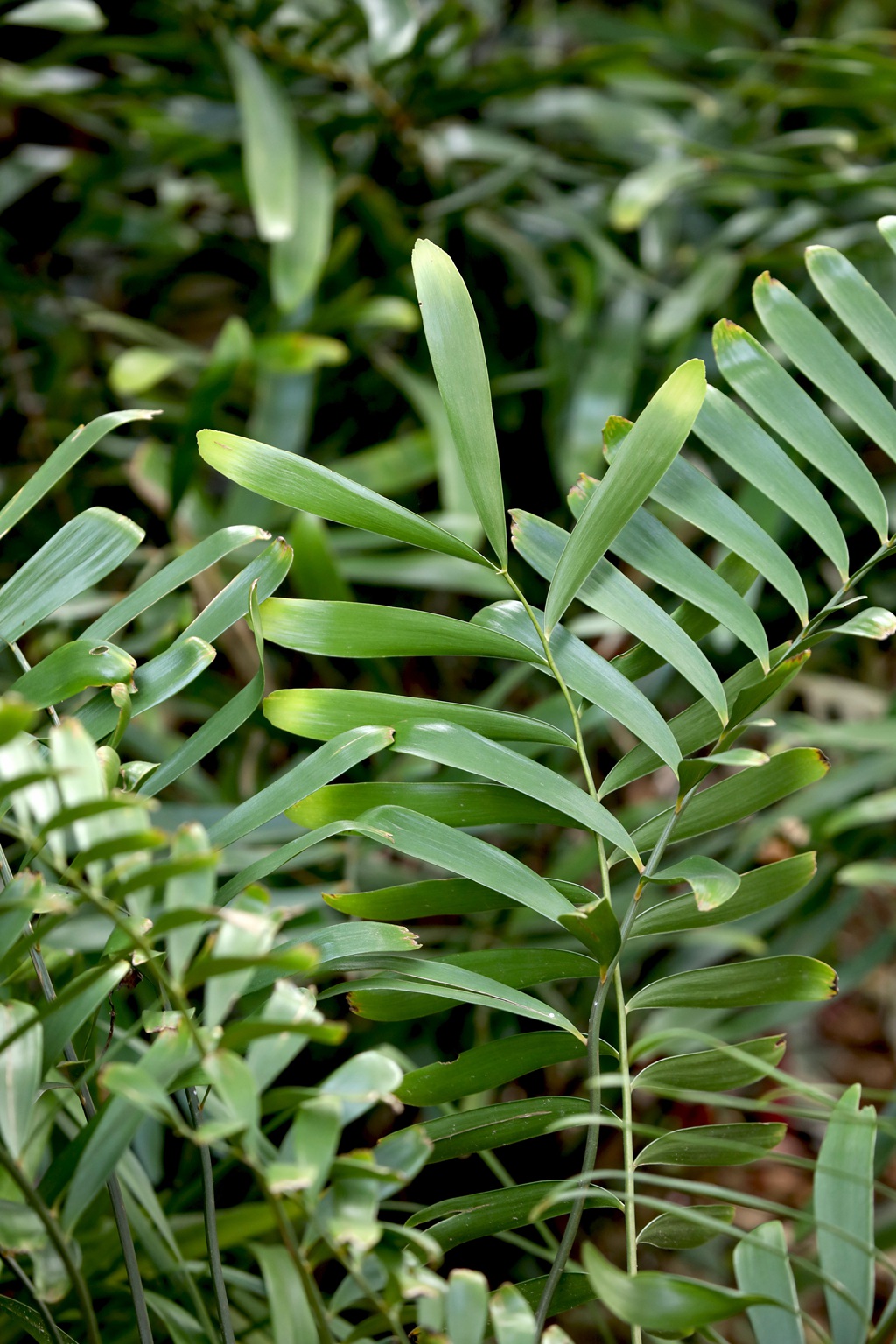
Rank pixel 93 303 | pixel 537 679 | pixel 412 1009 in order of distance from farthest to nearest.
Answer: pixel 93 303
pixel 537 679
pixel 412 1009

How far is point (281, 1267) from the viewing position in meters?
0.37

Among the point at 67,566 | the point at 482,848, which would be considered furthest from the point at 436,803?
the point at 67,566

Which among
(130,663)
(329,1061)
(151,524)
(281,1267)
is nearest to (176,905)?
(130,663)

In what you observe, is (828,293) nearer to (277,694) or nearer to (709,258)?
(277,694)

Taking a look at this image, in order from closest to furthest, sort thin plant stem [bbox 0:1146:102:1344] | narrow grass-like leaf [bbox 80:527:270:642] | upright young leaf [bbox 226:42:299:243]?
1. thin plant stem [bbox 0:1146:102:1344]
2. narrow grass-like leaf [bbox 80:527:270:642]
3. upright young leaf [bbox 226:42:299:243]

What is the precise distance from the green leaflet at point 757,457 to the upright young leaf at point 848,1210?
162 mm

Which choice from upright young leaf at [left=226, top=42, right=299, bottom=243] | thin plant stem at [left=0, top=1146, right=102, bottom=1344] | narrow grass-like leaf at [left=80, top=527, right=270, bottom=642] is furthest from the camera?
upright young leaf at [left=226, top=42, right=299, bottom=243]

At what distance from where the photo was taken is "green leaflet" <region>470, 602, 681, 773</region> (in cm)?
30

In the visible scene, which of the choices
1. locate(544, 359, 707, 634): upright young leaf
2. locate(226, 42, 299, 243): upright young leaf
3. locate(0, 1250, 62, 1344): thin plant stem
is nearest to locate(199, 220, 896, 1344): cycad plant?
locate(544, 359, 707, 634): upright young leaf

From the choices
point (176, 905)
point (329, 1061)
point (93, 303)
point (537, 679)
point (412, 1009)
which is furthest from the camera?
point (93, 303)

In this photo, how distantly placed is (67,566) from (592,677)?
16 centimetres

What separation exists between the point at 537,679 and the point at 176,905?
62 centimetres

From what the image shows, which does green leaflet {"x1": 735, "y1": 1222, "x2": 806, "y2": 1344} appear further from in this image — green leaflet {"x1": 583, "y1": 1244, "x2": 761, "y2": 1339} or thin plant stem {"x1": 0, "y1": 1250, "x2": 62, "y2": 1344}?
thin plant stem {"x1": 0, "y1": 1250, "x2": 62, "y2": 1344}

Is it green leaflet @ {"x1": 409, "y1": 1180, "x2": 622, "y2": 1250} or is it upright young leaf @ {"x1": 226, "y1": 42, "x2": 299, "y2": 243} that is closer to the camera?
green leaflet @ {"x1": 409, "y1": 1180, "x2": 622, "y2": 1250}
